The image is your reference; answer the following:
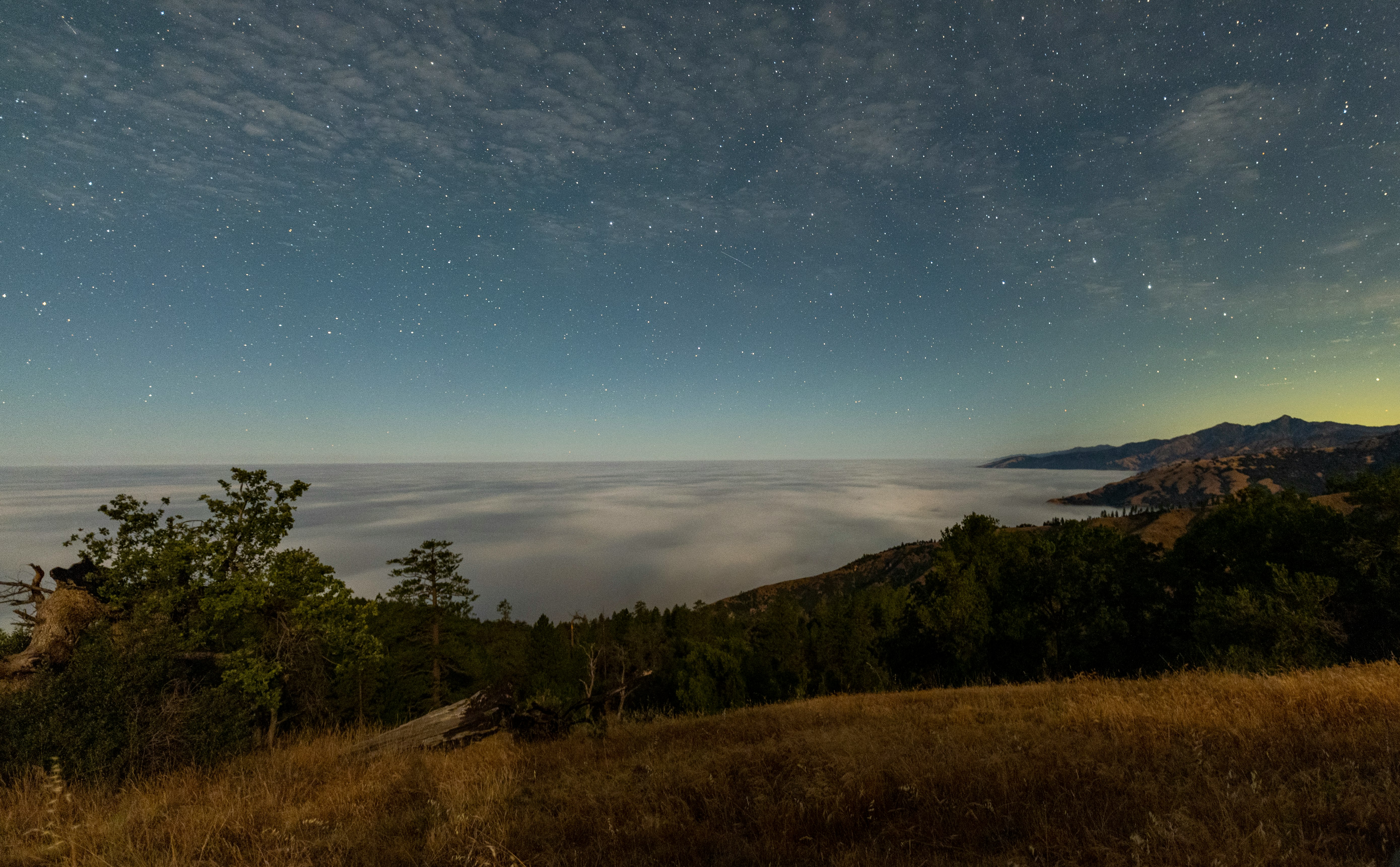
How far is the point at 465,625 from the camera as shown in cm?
4875

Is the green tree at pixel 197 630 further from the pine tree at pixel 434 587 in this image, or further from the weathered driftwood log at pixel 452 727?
the pine tree at pixel 434 587

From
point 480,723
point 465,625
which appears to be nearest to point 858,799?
point 480,723

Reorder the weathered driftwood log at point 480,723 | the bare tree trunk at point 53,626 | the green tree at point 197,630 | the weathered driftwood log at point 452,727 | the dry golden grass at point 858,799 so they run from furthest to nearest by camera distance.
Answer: the bare tree trunk at point 53,626, the weathered driftwood log at point 480,723, the weathered driftwood log at point 452,727, the green tree at point 197,630, the dry golden grass at point 858,799

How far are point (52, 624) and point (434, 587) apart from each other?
101 ft

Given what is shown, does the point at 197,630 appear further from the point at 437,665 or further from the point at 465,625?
the point at 465,625

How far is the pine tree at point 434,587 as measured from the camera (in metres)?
40.4

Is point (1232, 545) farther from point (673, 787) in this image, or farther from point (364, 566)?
point (364, 566)

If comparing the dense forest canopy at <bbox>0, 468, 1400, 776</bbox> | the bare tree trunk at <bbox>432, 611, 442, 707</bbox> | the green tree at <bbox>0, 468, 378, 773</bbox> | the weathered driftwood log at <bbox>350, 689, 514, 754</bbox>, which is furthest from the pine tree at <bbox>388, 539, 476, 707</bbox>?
the weathered driftwood log at <bbox>350, 689, 514, 754</bbox>

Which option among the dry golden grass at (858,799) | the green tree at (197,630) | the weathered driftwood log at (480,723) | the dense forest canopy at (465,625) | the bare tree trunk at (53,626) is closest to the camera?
the dry golden grass at (858,799)

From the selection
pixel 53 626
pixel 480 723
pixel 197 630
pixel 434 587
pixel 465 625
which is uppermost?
pixel 53 626

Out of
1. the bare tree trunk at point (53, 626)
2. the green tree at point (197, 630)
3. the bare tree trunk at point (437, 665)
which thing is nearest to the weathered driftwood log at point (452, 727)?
the green tree at point (197, 630)

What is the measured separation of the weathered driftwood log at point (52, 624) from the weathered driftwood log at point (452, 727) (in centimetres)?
822

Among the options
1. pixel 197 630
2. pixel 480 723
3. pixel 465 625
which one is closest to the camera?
pixel 480 723

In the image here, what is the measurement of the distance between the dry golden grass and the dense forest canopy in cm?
192
